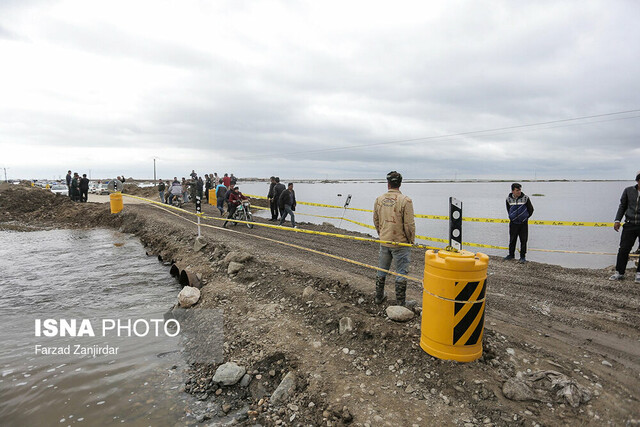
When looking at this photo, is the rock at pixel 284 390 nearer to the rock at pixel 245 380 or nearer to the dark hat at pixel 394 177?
the rock at pixel 245 380

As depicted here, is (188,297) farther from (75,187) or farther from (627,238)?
(75,187)

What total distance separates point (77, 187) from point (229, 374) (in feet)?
94.5

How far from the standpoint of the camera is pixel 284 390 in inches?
165

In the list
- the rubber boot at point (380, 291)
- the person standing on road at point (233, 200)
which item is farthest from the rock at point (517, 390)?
the person standing on road at point (233, 200)

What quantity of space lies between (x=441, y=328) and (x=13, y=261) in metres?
14.7

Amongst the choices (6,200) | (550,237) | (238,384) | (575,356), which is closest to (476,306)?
(575,356)

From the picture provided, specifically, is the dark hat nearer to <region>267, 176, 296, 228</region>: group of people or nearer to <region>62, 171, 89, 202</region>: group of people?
<region>267, 176, 296, 228</region>: group of people

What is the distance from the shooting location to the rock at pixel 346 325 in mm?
5047

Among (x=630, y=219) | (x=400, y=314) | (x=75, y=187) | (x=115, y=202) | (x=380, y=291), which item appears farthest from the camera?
(x=75, y=187)

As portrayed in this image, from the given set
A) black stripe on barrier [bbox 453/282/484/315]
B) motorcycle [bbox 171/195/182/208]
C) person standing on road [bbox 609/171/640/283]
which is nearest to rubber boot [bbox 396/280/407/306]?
black stripe on barrier [bbox 453/282/484/315]

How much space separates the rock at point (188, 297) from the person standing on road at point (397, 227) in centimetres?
429

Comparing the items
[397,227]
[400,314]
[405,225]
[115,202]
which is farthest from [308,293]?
[115,202]

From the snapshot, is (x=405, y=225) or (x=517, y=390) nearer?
(x=517, y=390)

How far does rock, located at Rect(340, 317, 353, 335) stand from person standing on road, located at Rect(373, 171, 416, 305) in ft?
2.73
